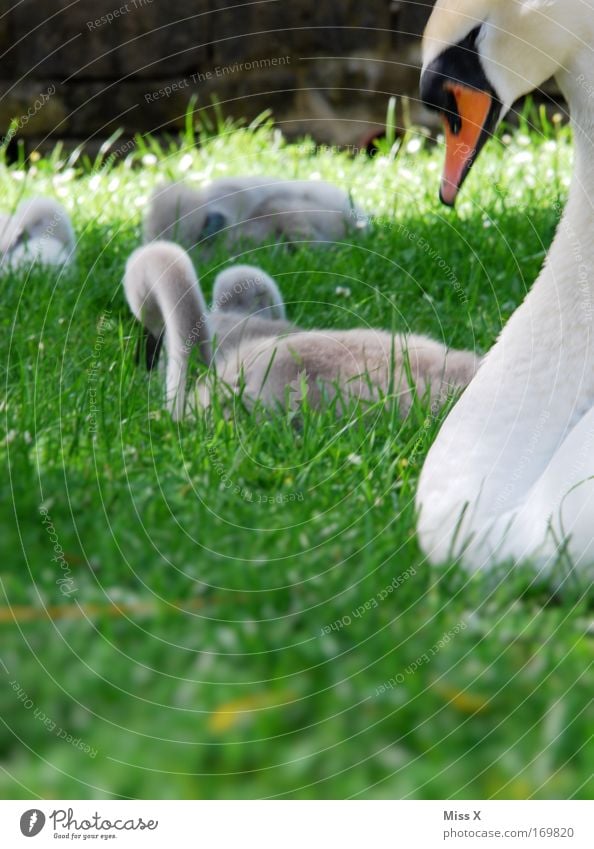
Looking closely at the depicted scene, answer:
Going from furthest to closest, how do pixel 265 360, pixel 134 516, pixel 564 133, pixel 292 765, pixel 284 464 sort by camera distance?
pixel 564 133
pixel 265 360
pixel 284 464
pixel 134 516
pixel 292 765

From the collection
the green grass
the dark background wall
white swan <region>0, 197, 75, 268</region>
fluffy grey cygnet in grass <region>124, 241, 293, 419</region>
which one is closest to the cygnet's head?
fluffy grey cygnet in grass <region>124, 241, 293, 419</region>

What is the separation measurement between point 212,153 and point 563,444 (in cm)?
450

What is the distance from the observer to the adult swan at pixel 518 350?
1.84m

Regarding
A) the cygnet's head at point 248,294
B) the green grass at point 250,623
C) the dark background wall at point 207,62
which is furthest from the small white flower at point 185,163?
the green grass at point 250,623

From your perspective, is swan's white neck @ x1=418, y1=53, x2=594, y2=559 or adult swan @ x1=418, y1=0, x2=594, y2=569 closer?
adult swan @ x1=418, y1=0, x2=594, y2=569

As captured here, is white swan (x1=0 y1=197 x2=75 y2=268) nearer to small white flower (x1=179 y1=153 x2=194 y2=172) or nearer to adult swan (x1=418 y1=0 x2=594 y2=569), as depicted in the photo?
small white flower (x1=179 y1=153 x2=194 y2=172)

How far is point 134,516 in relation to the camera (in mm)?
1944

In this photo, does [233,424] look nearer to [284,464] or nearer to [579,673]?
[284,464]

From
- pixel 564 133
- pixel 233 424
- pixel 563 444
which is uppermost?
pixel 564 133

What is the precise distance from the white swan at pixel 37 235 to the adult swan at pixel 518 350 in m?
2.24

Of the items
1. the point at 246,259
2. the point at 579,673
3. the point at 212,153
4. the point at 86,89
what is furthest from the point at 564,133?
the point at 579,673

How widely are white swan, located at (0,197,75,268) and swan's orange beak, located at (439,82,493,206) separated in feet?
7.22

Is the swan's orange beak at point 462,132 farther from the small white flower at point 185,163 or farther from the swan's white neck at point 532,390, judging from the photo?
the small white flower at point 185,163

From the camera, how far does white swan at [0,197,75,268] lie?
161 inches
